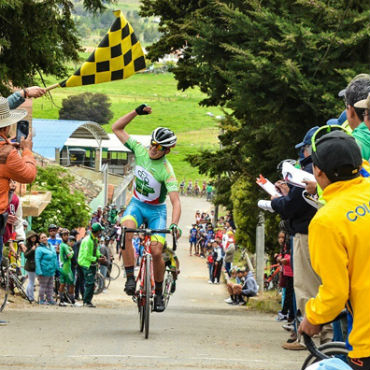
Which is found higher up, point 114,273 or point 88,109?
point 114,273

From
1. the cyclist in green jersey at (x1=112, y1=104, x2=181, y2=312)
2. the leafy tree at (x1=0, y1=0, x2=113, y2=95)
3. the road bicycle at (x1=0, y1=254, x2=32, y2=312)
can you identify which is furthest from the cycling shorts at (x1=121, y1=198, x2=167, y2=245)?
the leafy tree at (x1=0, y1=0, x2=113, y2=95)

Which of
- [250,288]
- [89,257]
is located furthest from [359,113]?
[250,288]

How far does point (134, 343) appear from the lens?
9469mm

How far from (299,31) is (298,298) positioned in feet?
24.4

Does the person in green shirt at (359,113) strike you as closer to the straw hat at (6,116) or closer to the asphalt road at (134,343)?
the asphalt road at (134,343)

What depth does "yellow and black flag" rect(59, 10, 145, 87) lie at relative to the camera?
1116 centimetres

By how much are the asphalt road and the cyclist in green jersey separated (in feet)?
2.31

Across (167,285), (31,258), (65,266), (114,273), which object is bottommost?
(114,273)

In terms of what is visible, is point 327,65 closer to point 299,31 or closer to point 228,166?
point 299,31

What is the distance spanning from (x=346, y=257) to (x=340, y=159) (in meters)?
0.51

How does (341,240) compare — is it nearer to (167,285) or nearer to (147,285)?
(147,285)

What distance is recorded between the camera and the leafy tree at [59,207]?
3807 cm

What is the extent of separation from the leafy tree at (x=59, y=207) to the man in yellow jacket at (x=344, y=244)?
107 ft

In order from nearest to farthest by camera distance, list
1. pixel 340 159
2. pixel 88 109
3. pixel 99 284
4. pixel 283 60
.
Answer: pixel 340 159, pixel 283 60, pixel 99 284, pixel 88 109
